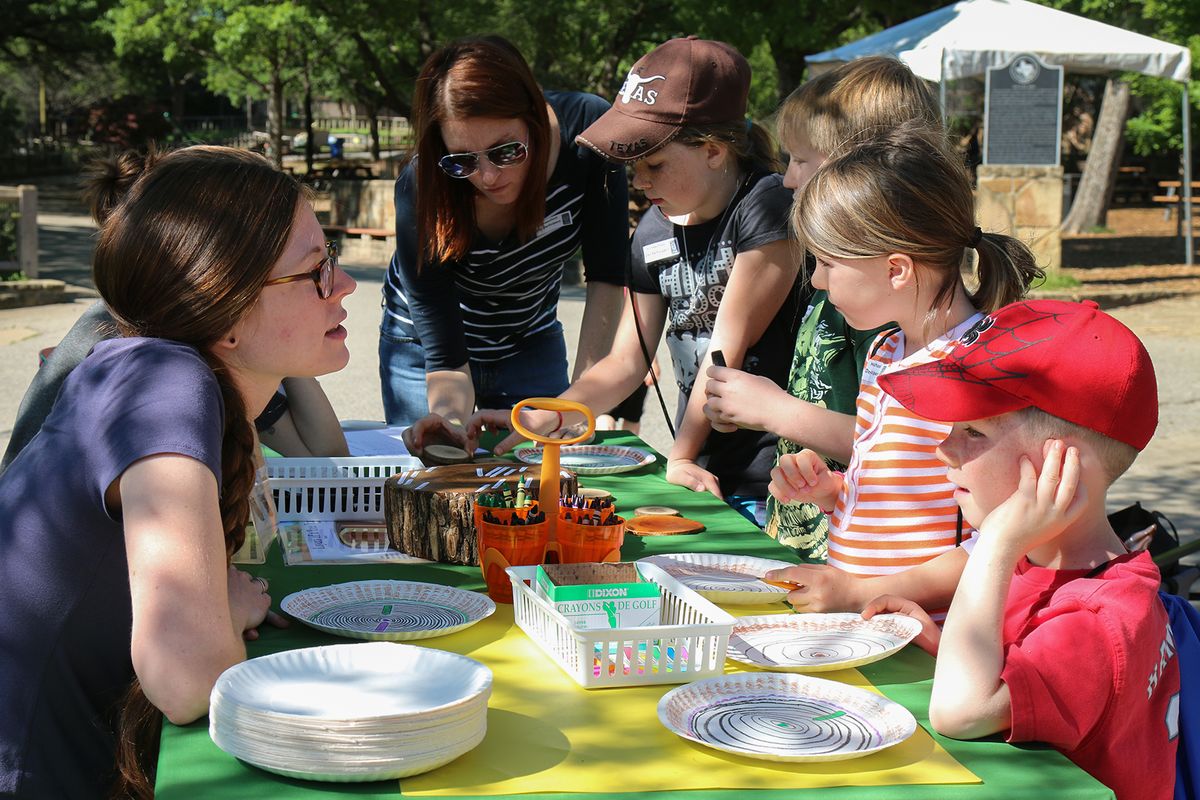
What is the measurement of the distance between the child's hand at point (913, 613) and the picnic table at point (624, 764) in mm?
72

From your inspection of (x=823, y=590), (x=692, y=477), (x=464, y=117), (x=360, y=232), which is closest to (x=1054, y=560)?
(x=823, y=590)

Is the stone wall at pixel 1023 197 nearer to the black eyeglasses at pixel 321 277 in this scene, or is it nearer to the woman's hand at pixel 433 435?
the woman's hand at pixel 433 435

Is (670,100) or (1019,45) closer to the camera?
(670,100)

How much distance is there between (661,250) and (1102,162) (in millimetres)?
21122

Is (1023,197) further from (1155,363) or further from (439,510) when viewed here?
(439,510)

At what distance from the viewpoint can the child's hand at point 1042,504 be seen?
5.43 ft

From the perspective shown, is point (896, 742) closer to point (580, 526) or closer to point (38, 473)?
point (580, 526)

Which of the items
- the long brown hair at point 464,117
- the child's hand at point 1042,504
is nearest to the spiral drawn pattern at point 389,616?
the child's hand at point 1042,504

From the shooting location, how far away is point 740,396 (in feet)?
8.45

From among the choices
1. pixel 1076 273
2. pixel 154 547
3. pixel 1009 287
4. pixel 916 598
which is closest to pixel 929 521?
pixel 916 598

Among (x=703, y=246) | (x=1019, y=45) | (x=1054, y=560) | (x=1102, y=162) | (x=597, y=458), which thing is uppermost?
(x=1019, y=45)

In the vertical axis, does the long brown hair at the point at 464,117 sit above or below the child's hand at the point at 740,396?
above

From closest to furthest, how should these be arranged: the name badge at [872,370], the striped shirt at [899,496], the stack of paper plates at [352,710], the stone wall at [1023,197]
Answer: the stack of paper plates at [352,710] → the striped shirt at [899,496] → the name badge at [872,370] → the stone wall at [1023,197]

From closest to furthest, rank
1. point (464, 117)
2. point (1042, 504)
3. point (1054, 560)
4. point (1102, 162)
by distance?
1. point (1042, 504)
2. point (1054, 560)
3. point (464, 117)
4. point (1102, 162)
